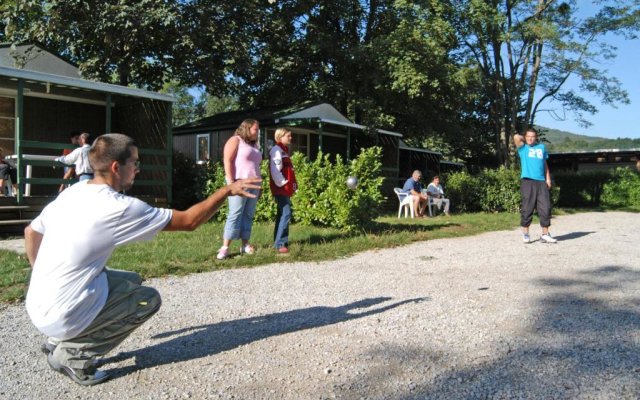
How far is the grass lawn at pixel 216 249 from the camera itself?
17.5ft

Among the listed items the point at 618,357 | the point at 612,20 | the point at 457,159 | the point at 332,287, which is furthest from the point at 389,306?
the point at 457,159

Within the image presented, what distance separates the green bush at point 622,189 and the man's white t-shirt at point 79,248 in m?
24.6

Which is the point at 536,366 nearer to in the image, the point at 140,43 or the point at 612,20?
the point at 140,43

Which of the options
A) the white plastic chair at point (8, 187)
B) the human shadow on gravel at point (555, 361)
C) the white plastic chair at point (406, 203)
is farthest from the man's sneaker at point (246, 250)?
the white plastic chair at point (406, 203)

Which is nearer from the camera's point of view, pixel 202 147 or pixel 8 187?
pixel 8 187

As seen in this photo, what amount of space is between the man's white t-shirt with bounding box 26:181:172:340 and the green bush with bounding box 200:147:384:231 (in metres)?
6.00

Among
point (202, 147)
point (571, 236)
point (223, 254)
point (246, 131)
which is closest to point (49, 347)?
point (223, 254)

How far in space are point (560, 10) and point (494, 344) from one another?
20.1 metres

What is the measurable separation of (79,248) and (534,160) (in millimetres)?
7417

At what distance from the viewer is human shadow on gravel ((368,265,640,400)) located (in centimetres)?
254

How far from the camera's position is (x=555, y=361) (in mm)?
2943

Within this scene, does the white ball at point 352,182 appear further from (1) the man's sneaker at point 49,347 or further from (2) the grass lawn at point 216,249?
(1) the man's sneaker at point 49,347

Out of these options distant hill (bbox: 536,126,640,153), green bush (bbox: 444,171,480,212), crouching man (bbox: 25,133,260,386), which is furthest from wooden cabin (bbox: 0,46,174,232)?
distant hill (bbox: 536,126,640,153)

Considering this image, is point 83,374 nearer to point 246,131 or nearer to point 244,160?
point 244,160
